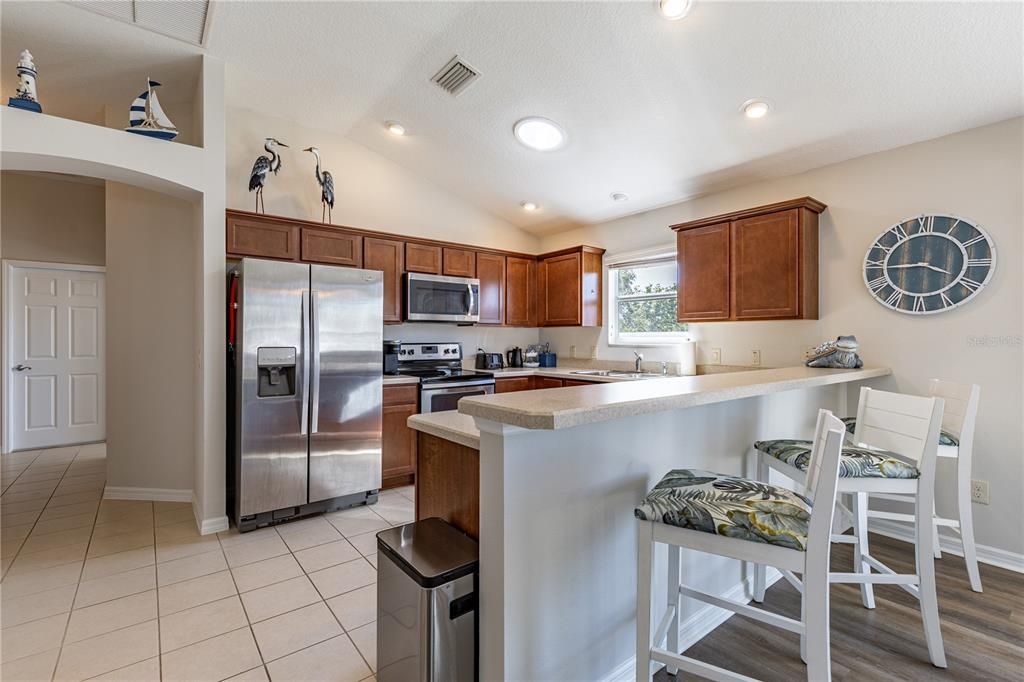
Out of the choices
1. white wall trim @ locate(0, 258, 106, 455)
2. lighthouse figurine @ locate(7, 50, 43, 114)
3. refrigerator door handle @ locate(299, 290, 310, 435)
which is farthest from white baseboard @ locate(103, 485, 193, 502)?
lighthouse figurine @ locate(7, 50, 43, 114)

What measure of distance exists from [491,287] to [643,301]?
1526 millimetres

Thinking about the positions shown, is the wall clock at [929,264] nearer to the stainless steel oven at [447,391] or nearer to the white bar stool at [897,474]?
the white bar stool at [897,474]

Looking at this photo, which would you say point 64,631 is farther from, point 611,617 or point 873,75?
point 873,75

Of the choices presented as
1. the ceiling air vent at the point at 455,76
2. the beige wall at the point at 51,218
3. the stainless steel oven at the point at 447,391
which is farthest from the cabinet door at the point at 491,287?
the beige wall at the point at 51,218

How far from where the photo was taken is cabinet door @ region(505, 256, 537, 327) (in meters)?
4.81

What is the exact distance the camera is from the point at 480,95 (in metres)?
3.15

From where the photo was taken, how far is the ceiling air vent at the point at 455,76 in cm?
291

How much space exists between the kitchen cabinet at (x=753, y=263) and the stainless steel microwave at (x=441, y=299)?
1.94 m

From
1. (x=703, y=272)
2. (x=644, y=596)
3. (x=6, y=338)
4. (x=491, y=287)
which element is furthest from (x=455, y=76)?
(x=6, y=338)

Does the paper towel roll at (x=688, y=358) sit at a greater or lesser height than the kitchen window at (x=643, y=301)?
lesser

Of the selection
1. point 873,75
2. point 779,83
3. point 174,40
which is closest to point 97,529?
point 174,40

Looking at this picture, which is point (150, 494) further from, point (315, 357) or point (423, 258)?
point (423, 258)

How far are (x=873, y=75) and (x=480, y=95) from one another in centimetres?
228

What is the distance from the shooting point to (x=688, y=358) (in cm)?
385
